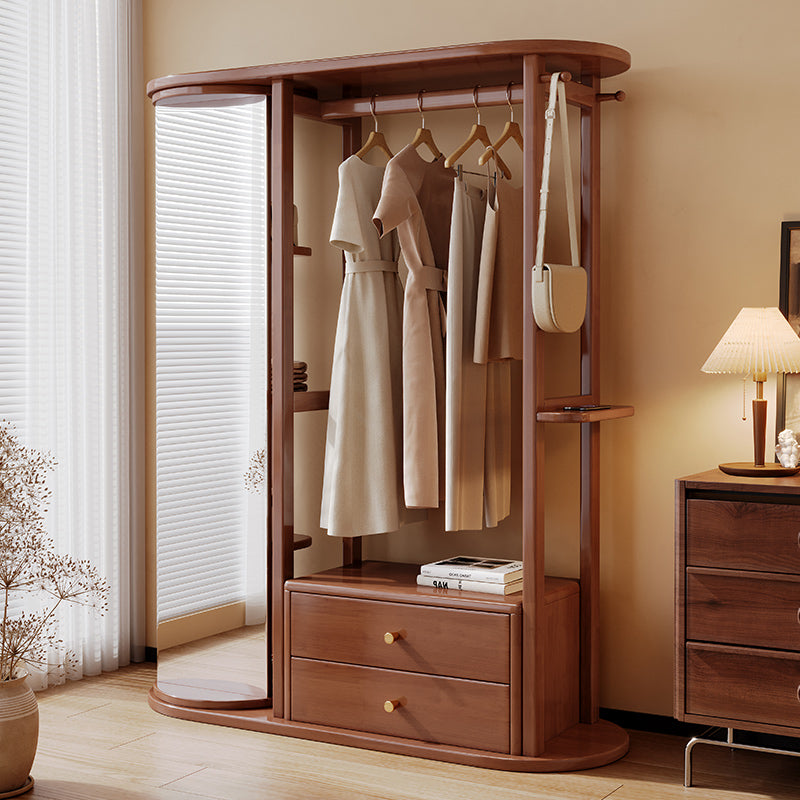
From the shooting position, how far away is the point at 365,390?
132 inches

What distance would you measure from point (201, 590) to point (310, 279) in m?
1.04

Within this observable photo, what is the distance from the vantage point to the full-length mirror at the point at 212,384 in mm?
3434

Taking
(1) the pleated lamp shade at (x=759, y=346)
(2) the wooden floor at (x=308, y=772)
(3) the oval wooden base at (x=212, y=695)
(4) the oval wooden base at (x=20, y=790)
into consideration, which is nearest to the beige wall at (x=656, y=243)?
(1) the pleated lamp shade at (x=759, y=346)

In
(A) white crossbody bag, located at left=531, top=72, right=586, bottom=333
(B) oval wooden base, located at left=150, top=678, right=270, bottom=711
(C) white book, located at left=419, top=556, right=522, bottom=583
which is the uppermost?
(A) white crossbody bag, located at left=531, top=72, right=586, bottom=333

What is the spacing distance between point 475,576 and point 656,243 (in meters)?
1.11

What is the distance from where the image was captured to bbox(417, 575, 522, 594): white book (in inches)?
124

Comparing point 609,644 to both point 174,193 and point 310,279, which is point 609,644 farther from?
point 174,193

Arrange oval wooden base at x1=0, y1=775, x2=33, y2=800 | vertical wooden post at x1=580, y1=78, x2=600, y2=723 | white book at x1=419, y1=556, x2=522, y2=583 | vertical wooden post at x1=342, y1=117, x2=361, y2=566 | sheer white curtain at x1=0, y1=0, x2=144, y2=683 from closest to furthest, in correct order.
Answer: oval wooden base at x1=0, y1=775, x2=33, y2=800
white book at x1=419, y1=556, x2=522, y2=583
vertical wooden post at x1=580, y1=78, x2=600, y2=723
vertical wooden post at x1=342, y1=117, x2=361, y2=566
sheer white curtain at x1=0, y1=0, x2=144, y2=683

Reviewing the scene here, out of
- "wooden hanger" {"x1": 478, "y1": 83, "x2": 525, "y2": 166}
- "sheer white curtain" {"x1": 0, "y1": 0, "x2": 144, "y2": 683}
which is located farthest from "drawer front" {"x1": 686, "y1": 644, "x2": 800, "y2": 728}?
"sheer white curtain" {"x1": 0, "y1": 0, "x2": 144, "y2": 683}

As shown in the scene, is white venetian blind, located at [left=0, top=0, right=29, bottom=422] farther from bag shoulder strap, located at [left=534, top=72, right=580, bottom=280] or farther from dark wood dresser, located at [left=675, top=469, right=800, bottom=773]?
dark wood dresser, located at [left=675, top=469, right=800, bottom=773]

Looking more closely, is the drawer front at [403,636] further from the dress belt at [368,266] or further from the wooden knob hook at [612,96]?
the wooden knob hook at [612,96]

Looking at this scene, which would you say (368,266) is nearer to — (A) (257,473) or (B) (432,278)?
(B) (432,278)

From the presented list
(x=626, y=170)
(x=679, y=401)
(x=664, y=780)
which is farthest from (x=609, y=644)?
(x=626, y=170)

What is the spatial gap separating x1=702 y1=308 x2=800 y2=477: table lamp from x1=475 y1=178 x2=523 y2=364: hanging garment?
571 mm
